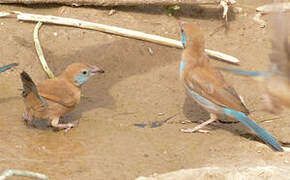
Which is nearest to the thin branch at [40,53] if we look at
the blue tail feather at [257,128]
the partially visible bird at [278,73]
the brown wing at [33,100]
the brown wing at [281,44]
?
the brown wing at [33,100]

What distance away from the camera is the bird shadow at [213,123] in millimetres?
6598

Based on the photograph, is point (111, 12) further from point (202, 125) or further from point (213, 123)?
Answer: point (202, 125)

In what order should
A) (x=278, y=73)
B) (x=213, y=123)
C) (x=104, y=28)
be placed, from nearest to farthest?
1. (x=278, y=73)
2. (x=213, y=123)
3. (x=104, y=28)

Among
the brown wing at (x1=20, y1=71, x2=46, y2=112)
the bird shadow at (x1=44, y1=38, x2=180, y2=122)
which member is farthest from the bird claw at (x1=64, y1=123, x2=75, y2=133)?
the bird shadow at (x1=44, y1=38, x2=180, y2=122)

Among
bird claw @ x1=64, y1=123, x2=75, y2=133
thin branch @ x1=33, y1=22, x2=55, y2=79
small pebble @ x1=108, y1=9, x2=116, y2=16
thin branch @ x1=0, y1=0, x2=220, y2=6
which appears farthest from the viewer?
small pebble @ x1=108, y1=9, x2=116, y2=16

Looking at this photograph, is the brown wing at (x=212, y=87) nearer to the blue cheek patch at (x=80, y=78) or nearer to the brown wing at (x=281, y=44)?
the blue cheek patch at (x=80, y=78)

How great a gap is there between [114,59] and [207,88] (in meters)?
2.00

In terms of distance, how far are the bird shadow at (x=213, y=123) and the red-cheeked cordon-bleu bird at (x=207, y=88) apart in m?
0.13

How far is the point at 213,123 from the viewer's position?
6977 millimetres

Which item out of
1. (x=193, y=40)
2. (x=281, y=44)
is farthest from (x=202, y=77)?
(x=281, y=44)

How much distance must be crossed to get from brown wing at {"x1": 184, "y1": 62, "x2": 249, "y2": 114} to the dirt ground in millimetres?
395

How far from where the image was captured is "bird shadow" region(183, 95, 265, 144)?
6.60 meters

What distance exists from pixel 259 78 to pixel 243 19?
416 cm

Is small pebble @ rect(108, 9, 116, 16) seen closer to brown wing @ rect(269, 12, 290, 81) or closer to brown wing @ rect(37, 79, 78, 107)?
brown wing @ rect(37, 79, 78, 107)
